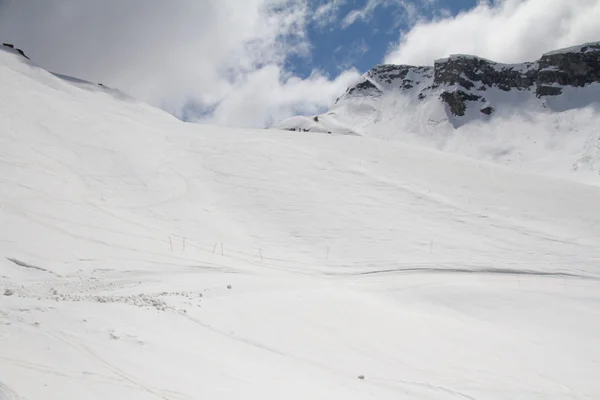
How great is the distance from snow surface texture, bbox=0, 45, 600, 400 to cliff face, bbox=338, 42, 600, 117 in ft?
254

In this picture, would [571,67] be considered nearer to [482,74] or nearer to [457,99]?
[482,74]

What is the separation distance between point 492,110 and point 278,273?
86013 millimetres

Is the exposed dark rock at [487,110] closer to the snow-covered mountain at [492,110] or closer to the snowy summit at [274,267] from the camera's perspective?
the snow-covered mountain at [492,110]

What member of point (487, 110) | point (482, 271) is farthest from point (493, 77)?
point (482, 271)

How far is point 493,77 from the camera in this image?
93.5m

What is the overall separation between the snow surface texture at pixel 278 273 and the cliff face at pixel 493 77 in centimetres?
7753

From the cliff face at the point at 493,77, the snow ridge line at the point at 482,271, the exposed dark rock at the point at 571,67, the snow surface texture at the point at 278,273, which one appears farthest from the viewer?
the cliff face at the point at 493,77

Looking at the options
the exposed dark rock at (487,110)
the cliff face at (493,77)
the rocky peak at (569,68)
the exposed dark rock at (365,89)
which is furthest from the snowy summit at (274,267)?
the exposed dark rock at (365,89)

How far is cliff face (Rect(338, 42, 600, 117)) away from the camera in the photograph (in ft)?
276

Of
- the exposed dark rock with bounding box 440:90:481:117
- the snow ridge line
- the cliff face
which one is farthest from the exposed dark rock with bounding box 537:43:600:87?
the snow ridge line

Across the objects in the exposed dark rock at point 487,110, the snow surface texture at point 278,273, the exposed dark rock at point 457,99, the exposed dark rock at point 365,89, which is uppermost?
the exposed dark rock at point 365,89

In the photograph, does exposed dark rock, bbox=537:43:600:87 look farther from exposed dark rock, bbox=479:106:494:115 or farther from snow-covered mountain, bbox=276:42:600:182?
exposed dark rock, bbox=479:106:494:115

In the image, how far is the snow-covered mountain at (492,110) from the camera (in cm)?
6322

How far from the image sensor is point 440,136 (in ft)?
261
